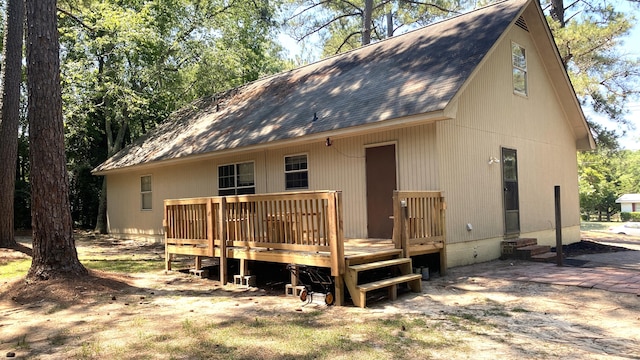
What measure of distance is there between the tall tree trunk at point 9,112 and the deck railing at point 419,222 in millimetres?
9445

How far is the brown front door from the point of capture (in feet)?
31.1

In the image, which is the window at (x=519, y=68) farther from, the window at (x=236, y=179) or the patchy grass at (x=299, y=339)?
the patchy grass at (x=299, y=339)

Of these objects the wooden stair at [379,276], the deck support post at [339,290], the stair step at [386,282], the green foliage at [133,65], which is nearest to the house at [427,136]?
the wooden stair at [379,276]

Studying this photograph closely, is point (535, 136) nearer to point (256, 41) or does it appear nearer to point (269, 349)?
point (269, 349)

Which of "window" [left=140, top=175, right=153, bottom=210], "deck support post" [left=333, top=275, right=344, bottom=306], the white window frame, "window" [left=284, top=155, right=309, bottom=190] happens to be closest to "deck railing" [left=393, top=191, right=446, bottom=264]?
"deck support post" [left=333, top=275, right=344, bottom=306]

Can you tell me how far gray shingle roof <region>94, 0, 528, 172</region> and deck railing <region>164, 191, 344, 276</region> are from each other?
2553 millimetres

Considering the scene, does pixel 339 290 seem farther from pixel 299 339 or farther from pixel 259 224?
pixel 259 224

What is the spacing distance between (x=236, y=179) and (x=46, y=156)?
6071mm

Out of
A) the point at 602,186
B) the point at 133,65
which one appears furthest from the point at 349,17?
the point at 602,186

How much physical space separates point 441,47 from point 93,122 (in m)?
16.6

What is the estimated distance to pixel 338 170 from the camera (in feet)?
33.9

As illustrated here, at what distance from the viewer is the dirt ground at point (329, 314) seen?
437 centimetres

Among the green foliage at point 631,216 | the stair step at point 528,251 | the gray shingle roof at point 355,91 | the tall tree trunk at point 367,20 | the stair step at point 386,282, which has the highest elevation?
the tall tree trunk at point 367,20

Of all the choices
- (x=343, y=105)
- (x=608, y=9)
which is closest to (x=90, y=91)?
(x=343, y=105)
